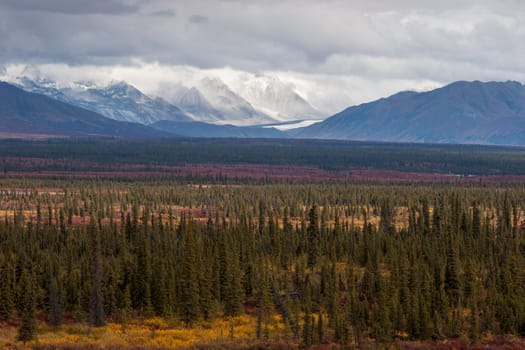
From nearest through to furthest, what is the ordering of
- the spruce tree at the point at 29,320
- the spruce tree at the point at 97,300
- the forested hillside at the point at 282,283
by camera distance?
the spruce tree at the point at 29,320 → the forested hillside at the point at 282,283 → the spruce tree at the point at 97,300

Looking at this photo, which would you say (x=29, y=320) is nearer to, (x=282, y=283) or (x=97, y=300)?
(x=97, y=300)

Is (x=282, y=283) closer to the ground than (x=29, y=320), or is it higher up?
closer to the ground

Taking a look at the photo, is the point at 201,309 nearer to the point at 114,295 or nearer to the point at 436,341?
the point at 114,295

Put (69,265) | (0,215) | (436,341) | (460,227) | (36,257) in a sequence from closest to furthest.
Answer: (436,341)
(69,265)
(36,257)
(460,227)
(0,215)

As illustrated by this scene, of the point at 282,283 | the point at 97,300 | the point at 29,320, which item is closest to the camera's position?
the point at 29,320

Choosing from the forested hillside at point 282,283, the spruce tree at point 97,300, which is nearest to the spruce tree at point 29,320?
the forested hillside at point 282,283

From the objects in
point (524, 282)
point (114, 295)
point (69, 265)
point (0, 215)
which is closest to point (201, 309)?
point (114, 295)

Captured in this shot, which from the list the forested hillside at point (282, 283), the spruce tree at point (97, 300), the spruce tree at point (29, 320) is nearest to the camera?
the spruce tree at point (29, 320)

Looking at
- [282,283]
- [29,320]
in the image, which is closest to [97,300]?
[29,320]

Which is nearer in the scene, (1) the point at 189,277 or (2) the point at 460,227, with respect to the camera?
(1) the point at 189,277

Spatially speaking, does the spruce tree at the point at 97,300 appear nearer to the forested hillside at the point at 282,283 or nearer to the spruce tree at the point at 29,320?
the forested hillside at the point at 282,283

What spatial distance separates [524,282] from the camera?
104 metres

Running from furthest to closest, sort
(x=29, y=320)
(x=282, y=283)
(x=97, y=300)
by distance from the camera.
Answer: (x=282, y=283), (x=97, y=300), (x=29, y=320)

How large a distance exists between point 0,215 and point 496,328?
11788 centimetres
